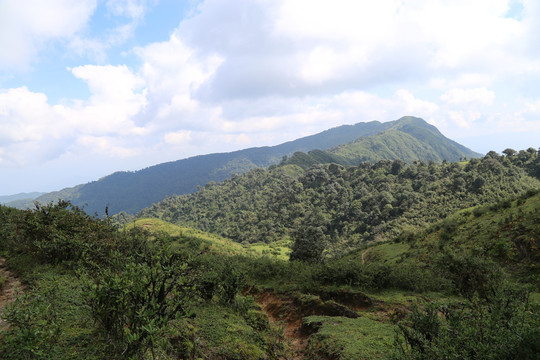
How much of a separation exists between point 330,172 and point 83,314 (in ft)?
422

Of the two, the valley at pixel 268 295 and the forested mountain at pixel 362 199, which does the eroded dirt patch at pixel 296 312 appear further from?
the forested mountain at pixel 362 199

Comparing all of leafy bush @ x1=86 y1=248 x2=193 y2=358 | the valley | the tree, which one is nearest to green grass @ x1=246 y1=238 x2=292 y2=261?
the tree

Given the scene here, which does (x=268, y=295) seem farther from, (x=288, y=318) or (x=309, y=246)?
(x=309, y=246)

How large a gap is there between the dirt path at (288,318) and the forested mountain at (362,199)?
1825 cm

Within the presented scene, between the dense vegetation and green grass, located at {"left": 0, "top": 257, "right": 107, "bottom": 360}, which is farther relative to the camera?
the dense vegetation

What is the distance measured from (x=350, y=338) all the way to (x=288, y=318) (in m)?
5.95

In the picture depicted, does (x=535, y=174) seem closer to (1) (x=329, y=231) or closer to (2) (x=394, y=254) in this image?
(1) (x=329, y=231)

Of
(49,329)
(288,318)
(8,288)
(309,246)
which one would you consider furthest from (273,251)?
(49,329)

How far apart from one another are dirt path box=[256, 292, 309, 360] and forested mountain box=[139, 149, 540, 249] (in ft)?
59.9

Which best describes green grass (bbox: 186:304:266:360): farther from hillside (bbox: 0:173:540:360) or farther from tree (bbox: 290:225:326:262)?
tree (bbox: 290:225:326:262)

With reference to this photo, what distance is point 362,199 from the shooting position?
93.3 m

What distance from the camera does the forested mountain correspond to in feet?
219

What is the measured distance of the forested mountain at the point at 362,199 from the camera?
66.8 meters

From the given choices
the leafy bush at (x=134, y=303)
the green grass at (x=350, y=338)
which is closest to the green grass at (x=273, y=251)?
the green grass at (x=350, y=338)
